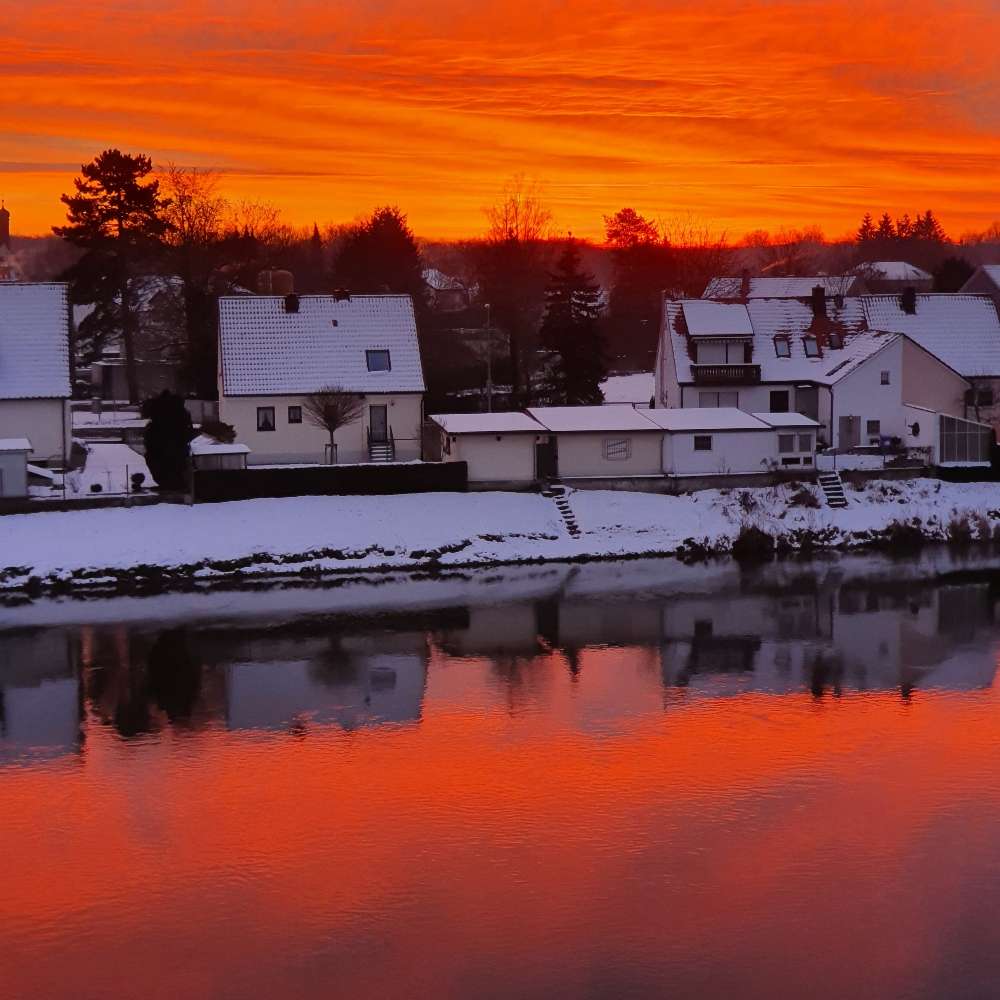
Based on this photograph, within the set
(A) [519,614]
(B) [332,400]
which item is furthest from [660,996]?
(B) [332,400]

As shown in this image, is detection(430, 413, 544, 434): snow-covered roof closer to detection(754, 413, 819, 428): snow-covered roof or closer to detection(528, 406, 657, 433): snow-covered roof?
detection(528, 406, 657, 433): snow-covered roof

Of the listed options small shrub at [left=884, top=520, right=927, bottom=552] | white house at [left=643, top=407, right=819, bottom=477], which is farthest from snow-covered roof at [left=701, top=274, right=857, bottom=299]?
small shrub at [left=884, top=520, right=927, bottom=552]

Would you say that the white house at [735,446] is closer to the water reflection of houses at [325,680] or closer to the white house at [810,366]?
the white house at [810,366]

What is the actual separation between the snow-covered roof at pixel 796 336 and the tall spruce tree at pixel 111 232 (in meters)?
24.0

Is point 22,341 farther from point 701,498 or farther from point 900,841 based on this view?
point 900,841

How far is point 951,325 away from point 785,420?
42.6 ft

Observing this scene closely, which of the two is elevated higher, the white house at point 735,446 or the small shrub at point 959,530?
the white house at point 735,446

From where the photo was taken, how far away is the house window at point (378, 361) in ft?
164

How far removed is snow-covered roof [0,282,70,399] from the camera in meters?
46.7

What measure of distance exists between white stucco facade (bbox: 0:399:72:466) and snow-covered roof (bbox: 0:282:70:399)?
351 mm

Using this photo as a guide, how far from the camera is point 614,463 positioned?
47.0 metres

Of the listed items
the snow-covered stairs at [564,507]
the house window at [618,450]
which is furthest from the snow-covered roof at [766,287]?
the snow-covered stairs at [564,507]

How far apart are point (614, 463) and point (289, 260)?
45.6 metres

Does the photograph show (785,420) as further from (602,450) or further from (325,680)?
(325,680)
